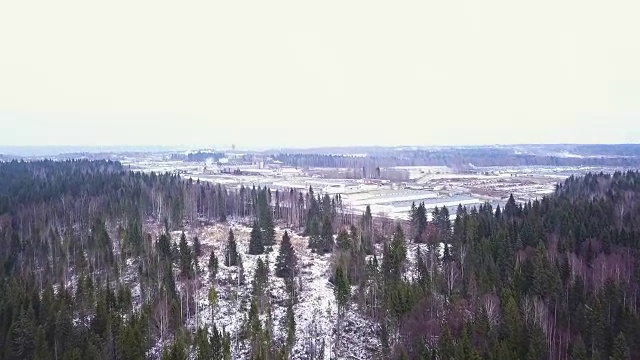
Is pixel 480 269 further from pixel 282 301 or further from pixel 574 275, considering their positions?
pixel 282 301

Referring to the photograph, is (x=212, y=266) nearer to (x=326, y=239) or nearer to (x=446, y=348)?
(x=326, y=239)

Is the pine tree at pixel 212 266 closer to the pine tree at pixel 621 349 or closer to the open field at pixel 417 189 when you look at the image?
the pine tree at pixel 621 349

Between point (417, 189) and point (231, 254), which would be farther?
point (417, 189)

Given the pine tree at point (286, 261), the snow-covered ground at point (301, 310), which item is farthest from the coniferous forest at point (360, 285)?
the snow-covered ground at point (301, 310)

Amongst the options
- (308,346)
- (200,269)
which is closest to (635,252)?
(308,346)

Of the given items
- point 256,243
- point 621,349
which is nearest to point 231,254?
point 256,243

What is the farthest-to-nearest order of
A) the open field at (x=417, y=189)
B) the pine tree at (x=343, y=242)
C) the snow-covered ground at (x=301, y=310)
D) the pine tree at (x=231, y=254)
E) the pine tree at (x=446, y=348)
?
the open field at (x=417, y=189) → the pine tree at (x=343, y=242) → the pine tree at (x=231, y=254) → the snow-covered ground at (x=301, y=310) → the pine tree at (x=446, y=348)
